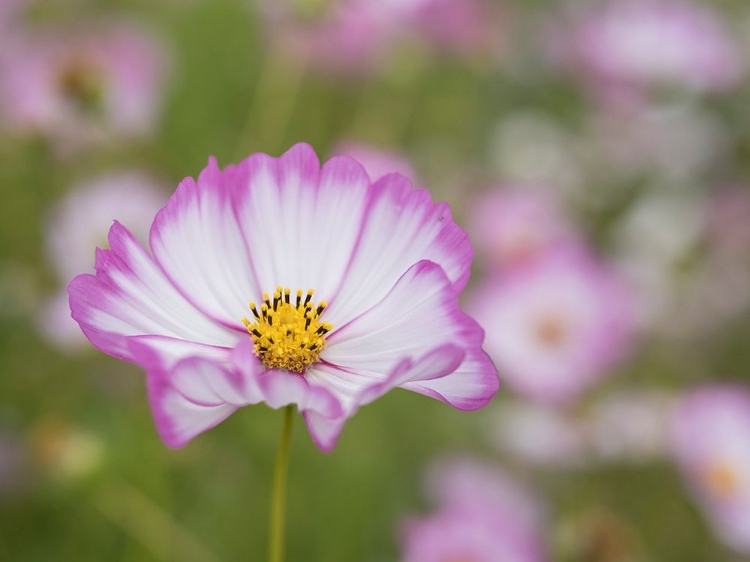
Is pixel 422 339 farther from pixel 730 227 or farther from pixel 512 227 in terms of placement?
pixel 730 227

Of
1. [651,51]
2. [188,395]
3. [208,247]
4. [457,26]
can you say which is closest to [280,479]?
[188,395]

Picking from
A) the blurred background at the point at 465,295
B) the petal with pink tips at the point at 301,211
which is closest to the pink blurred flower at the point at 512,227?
the blurred background at the point at 465,295

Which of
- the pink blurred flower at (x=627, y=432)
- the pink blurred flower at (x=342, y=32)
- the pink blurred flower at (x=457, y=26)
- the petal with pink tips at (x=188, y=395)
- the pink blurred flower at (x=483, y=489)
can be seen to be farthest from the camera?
the pink blurred flower at (x=457, y=26)

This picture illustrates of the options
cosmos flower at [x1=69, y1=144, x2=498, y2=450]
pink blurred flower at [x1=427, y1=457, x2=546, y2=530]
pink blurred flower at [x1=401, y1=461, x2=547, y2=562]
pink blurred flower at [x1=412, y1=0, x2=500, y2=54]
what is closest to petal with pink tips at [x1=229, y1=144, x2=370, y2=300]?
cosmos flower at [x1=69, y1=144, x2=498, y2=450]

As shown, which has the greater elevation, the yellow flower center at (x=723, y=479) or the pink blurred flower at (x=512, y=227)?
the pink blurred flower at (x=512, y=227)

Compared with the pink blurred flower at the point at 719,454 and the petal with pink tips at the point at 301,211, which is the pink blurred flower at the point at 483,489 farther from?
the petal with pink tips at the point at 301,211

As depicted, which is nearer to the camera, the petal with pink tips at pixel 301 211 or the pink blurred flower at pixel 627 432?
the petal with pink tips at pixel 301 211
